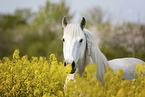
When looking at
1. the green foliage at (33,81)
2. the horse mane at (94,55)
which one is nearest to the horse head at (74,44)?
the horse mane at (94,55)

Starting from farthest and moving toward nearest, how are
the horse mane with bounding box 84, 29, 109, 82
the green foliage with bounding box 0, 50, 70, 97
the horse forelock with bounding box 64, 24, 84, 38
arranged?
the green foliage with bounding box 0, 50, 70, 97, the horse mane with bounding box 84, 29, 109, 82, the horse forelock with bounding box 64, 24, 84, 38

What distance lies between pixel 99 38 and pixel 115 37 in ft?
8.14

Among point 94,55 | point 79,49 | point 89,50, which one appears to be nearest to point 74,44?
point 79,49

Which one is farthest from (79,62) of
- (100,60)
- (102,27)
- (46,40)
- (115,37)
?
(102,27)

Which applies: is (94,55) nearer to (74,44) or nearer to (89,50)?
(89,50)

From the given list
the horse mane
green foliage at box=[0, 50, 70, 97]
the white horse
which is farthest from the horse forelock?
green foliage at box=[0, 50, 70, 97]

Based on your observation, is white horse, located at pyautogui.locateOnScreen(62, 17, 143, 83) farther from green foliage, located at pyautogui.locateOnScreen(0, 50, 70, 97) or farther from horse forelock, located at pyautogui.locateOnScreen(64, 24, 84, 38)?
green foliage, located at pyautogui.locateOnScreen(0, 50, 70, 97)

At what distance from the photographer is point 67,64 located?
2.19 m

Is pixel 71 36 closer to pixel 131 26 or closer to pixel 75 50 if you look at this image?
pixel 75 50

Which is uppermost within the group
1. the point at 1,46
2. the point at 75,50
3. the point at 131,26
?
the point at 131,26

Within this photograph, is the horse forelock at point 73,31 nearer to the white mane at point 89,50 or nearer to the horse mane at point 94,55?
the white mane at point 89,50

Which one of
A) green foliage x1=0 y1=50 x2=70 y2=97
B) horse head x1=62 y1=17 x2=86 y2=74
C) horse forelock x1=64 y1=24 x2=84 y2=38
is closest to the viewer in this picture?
horse head x1=62 y1=17 x2=86 y2=74

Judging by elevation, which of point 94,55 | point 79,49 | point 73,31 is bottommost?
point 94,55

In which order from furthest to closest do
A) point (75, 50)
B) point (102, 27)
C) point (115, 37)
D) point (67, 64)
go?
point (102, 27) → point (115, 37) → point (75, 50) → point (67, 64)
